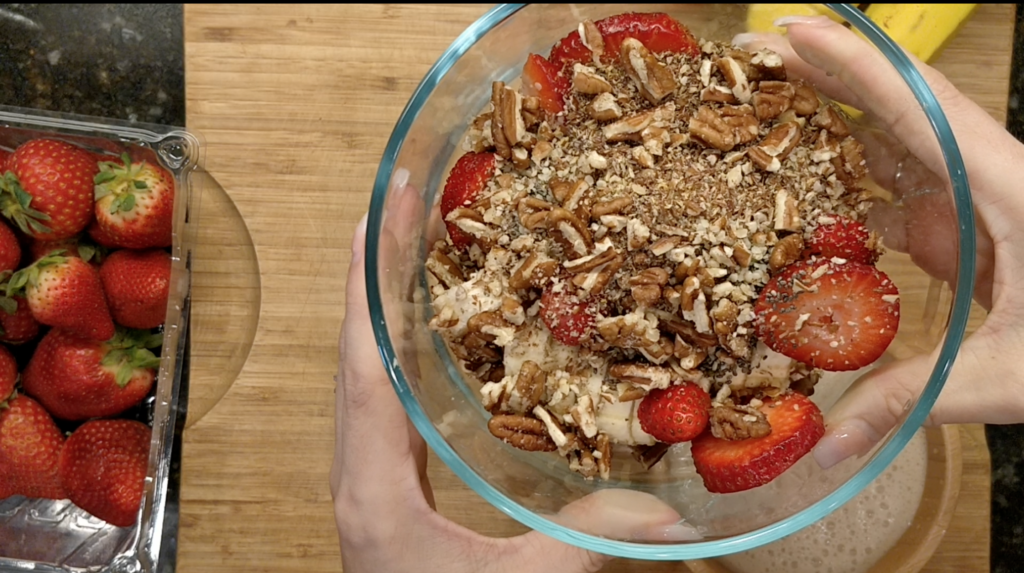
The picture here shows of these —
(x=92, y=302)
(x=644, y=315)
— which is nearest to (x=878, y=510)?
(x=644, y=315)

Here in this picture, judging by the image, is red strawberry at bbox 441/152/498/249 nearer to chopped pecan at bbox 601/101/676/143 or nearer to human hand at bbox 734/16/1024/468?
chopped pecan at bbox 601/101/676/143

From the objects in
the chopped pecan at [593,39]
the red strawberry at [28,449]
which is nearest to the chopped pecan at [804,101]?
→ the chopped pecan at [593,39]

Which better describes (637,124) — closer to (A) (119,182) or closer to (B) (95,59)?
(A) (119,182)

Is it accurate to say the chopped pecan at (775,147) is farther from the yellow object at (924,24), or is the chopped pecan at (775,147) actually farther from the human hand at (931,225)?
the yellow object at (924,24)

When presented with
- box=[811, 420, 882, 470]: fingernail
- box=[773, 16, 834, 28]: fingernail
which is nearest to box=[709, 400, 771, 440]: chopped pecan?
box=[811, 420, 882, 470]: fingernail

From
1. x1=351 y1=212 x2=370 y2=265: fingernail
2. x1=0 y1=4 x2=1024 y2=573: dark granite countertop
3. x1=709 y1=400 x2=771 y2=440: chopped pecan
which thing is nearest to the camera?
x1=709 y1=400 x2=771 y2=440: chopped pecan
